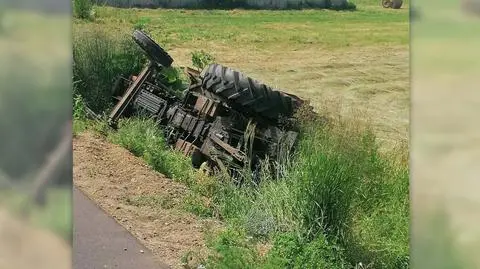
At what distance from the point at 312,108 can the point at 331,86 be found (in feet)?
1.98

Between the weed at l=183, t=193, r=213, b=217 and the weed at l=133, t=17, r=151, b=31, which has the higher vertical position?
the weed at l=133, t=17, r=151, b=31

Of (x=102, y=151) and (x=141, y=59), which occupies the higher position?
(x=141, y=59)

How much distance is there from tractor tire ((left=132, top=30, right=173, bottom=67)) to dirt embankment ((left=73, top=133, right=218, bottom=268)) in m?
0.96

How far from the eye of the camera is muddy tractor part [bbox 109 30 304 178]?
18.7ft

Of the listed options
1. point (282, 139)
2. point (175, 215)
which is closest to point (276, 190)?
point (282, 139)

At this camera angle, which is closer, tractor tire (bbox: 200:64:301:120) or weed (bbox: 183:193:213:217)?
tractor tire (bbox: 200:64:301:120)

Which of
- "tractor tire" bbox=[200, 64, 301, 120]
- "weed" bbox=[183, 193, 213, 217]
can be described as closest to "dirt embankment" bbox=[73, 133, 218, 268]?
"weed" bbox=[183, 193, 213, 217]

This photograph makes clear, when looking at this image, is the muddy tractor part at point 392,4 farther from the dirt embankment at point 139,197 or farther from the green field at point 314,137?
the dirt embankment at point 139,197

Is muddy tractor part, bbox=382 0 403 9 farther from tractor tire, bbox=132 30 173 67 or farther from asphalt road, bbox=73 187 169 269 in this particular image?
tractor tire, bbox=132 30 173 67

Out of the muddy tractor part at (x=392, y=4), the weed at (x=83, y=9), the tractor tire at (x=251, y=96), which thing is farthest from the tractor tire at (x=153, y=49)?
the muddy tractor part at (x=392, y=4)

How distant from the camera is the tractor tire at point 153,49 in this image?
690 cm

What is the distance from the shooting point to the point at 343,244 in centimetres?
456
